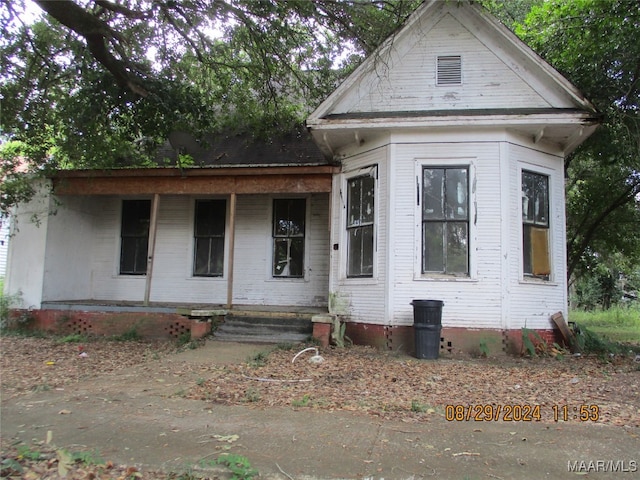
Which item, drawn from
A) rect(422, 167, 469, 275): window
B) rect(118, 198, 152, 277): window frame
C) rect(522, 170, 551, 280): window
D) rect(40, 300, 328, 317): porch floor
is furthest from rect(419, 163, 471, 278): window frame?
rect(118, 198, 152, 277): window frame

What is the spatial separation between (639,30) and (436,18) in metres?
3.62

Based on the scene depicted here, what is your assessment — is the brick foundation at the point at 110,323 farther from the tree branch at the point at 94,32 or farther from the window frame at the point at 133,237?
the tree branch at the point at 94,32

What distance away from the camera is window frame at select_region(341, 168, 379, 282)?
28.2 ft

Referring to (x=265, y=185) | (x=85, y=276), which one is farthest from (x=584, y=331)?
(x=85, y=276)

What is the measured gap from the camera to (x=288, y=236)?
36.3 ft

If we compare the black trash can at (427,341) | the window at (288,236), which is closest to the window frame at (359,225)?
the black trash can at (427,341)

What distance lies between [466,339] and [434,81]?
4.74 metres

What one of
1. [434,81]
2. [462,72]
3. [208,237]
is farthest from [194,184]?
[462,72]

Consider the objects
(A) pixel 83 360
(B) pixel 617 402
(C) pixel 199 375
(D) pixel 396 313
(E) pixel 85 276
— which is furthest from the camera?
(E) pixel 85 276

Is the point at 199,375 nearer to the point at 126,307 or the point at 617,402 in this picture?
the point at 126,307

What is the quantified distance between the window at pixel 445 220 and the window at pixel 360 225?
108 cm

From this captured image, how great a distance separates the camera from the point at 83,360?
7.55 meters

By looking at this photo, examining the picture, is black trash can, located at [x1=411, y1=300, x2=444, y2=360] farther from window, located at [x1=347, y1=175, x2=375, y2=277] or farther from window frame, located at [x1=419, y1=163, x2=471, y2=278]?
window, located at [x1=347, y1=175, x2=375, y2=277]

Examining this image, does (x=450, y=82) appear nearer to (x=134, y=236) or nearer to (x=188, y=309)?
(x=188, y=309)
